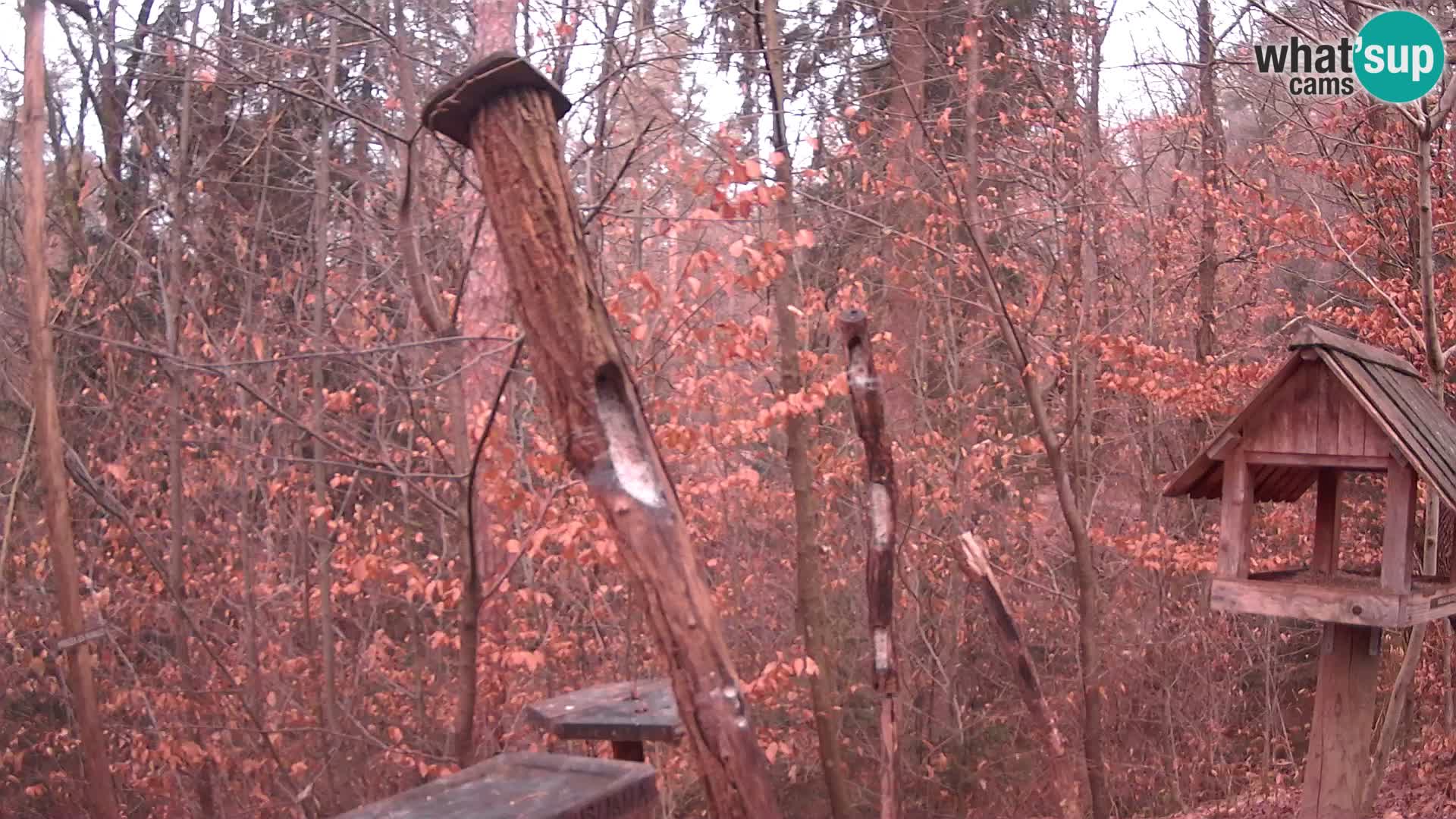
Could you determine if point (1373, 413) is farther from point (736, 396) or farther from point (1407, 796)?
point (736, 396)

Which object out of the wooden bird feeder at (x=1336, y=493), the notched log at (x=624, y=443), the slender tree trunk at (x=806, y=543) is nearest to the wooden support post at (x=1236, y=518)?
the wooden bird feeder at (x=1336, y=493)

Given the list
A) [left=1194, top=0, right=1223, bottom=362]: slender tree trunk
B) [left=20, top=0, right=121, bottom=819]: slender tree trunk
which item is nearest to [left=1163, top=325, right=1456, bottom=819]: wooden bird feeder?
[left=20, top=0, right=121, bottom=819]: slender tree trunk

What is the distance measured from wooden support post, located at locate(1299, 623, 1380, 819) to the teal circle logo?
9.85ft

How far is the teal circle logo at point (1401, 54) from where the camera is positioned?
6.23 m

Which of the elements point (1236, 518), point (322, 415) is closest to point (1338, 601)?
point (1236, 518)

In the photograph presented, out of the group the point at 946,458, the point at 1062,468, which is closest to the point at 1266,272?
the point at 946,458

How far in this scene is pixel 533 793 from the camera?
3.09 m

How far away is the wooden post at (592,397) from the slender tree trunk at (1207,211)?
954 cm

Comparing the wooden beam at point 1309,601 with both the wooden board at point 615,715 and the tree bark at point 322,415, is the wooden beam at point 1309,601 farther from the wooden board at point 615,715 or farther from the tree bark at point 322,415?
the tree bark at point 322,415

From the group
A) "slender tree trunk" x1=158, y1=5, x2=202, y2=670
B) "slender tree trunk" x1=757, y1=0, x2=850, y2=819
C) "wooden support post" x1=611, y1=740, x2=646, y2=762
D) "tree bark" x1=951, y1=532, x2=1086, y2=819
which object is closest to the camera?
"wooden support post" x1=611, y1=740, x2=646, y2=762

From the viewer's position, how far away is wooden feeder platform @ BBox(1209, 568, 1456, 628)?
433cm

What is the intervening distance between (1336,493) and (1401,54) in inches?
111

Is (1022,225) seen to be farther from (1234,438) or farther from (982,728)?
(1234,438)

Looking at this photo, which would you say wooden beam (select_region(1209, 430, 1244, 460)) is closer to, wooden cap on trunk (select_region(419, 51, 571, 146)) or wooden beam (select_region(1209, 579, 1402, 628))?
wooden beam (select_region(1209, 579, 1402, 628))
